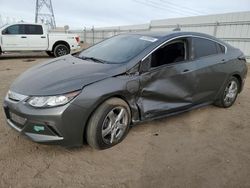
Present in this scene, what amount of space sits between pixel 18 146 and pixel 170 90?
2268 mm

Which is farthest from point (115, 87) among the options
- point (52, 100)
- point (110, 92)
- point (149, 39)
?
point (149, 39)

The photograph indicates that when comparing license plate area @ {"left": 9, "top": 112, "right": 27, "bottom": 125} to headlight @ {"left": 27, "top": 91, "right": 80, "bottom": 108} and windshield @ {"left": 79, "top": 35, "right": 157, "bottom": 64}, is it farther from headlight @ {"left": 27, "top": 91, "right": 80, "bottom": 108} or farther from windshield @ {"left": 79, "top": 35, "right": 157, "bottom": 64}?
windshield @ {"left": 79, "top": 35, "right": 157, "bottom": 64}

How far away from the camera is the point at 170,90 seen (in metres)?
3.84

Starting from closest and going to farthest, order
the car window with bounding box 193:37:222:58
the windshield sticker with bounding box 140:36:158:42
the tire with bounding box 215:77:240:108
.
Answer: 1. the windshield sticker with bounding box 140:36:158:42
2. the car window with bounding box 193:37:222:58
3. the tire with bounding box 215:77:240:108

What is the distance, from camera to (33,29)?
41.6 ft

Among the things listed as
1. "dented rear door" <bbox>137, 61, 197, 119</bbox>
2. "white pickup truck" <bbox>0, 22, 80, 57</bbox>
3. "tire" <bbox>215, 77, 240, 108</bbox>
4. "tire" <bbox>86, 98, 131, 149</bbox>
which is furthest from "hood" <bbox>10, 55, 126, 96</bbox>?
"white pickup truck" <bbox>0, 22, 80, 57</bbox>

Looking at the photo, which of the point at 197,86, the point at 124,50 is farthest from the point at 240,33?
the point at 124,50

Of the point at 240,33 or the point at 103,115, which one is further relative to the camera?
the point at 240,33

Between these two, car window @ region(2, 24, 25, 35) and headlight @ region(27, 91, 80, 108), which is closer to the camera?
headlight @ region(27, 91, 80, 108)

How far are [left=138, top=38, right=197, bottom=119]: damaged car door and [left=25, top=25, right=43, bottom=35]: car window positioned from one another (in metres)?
10.4

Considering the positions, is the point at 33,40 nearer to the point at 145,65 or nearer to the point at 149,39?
the point at 149,39

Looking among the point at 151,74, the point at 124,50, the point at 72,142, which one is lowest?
the point at 72,142

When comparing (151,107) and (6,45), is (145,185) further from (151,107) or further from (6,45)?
(6,45)

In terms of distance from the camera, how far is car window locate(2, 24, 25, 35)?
12062 mm
